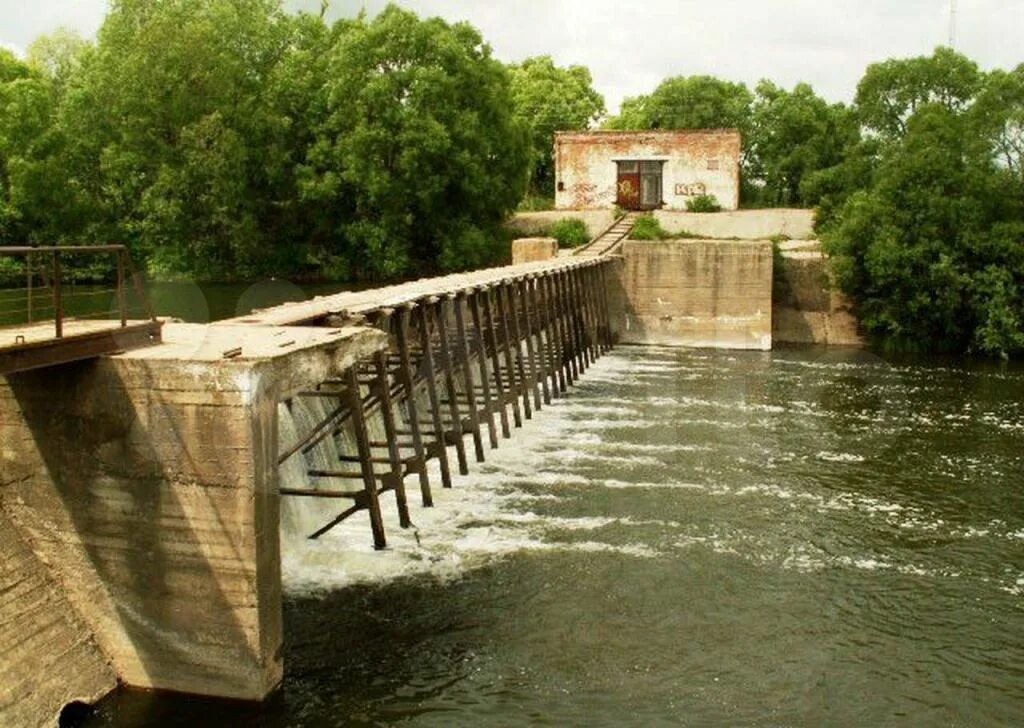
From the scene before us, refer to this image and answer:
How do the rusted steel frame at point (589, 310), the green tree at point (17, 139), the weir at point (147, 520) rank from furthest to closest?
the green tree at point (17, 139) → the rusted steel frame at point (589, 310) → the weir at point (147, 520)

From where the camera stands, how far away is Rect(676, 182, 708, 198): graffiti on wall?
43438 mm

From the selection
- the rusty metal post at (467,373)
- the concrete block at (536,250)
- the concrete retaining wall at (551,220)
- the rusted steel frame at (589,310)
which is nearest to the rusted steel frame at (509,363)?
the rusty metal post at (467,373)

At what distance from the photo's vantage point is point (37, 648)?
8.64 meters

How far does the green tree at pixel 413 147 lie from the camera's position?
38.8 meters

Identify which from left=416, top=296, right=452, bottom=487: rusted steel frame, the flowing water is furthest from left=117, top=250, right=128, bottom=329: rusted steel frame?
left=416, top=296, right=452, bottom=487: rusted steel frame

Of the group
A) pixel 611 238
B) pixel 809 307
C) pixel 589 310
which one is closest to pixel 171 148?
pixel 611 238

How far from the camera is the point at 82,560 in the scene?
9156mm

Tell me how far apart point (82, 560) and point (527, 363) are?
1546 cm

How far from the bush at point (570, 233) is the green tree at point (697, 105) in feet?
67.7

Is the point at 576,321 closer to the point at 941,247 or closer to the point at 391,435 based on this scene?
the point at 941,247

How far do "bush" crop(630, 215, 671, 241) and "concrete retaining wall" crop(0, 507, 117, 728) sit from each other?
28327 mm

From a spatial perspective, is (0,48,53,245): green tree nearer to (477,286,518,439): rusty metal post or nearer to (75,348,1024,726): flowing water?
(477,286,518,439): rusty metal post

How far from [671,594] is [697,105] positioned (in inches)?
2017

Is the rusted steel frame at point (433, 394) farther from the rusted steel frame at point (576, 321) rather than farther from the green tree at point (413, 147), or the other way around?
the green tree at point (413, 147)
